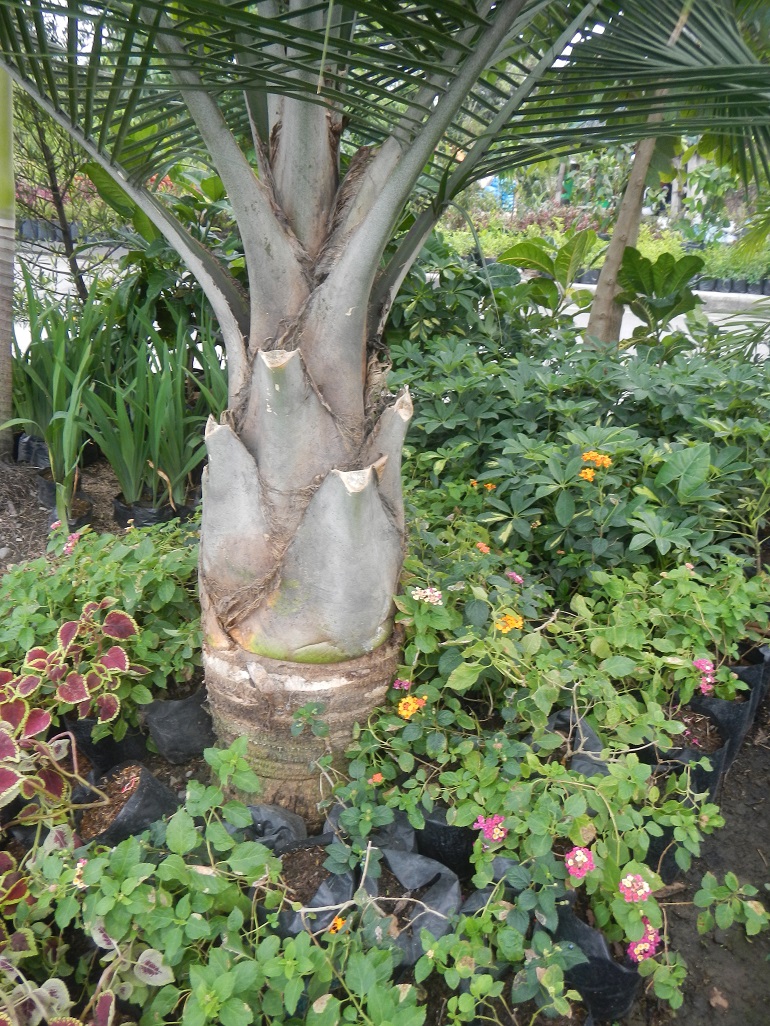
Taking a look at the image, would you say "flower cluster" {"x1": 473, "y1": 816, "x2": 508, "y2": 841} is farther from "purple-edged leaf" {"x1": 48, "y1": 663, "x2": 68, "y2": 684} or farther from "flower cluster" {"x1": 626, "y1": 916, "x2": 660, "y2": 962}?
"purple-edged leaf" {"x1": 48, "y1": 663, "x2": 68, "y2": 684}

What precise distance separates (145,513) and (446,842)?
5.17ft

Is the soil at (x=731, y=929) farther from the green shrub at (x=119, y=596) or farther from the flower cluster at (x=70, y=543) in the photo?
the flower cluster at (x=70, y=543)

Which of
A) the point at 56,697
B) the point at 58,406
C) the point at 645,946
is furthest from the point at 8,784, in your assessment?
the point at 58,406

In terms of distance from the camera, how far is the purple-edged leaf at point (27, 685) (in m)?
1.15

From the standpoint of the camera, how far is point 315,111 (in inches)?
40.6

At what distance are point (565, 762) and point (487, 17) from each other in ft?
3.68

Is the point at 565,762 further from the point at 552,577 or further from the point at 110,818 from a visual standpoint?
the point at 110,818

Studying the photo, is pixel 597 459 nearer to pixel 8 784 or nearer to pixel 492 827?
pixel 492 827

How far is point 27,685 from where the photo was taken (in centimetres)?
116

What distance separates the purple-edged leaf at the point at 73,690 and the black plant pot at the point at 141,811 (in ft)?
0.57

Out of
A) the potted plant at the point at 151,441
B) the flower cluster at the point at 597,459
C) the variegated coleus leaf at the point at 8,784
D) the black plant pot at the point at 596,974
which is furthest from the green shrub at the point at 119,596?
the flower cluster at the point at 597,459

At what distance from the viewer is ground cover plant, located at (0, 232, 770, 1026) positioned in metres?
0.89

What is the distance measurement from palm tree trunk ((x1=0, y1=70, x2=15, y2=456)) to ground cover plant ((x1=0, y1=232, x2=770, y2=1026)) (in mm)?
1166

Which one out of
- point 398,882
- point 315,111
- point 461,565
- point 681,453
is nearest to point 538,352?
point 681,453
